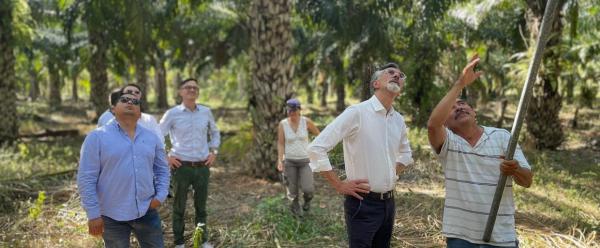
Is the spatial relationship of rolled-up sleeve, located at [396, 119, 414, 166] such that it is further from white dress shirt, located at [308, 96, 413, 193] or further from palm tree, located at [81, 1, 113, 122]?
palm tree, located at [81, 1, 113, 122]

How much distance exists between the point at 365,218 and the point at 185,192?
264cm

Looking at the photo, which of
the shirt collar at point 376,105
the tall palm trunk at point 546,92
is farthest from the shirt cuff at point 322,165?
the tall palm trunk at point 546,92

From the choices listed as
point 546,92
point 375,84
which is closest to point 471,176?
point 375,84

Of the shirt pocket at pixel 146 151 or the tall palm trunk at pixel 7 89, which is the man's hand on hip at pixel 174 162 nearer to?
the shirt pocket at pixel 146 151

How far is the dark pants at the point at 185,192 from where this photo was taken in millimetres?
5445

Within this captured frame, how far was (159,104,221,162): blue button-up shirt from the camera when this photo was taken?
5516 millimetres

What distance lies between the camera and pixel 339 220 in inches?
251

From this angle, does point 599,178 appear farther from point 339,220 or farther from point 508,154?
point 508,154

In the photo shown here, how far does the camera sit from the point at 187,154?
5504mm

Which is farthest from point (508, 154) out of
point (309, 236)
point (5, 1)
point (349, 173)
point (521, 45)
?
point (521, 45)

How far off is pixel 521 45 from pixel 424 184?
9952 mm

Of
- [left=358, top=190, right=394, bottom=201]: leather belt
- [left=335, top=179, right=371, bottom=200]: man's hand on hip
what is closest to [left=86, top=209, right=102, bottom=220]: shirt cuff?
[left=335, top=179, right=371, bottom=200]: man's hand on hip

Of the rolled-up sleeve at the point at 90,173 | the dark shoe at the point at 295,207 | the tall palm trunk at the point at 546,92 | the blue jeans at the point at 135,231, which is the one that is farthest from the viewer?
the tall palm trunk at the point at 546,92

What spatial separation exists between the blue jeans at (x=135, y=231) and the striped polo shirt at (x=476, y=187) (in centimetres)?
205
